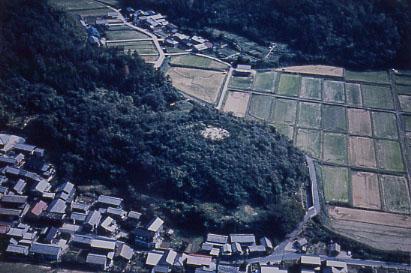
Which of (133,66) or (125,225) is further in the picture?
(133,66)

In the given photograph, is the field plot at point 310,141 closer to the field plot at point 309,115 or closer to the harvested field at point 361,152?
the field plot at point 309,115

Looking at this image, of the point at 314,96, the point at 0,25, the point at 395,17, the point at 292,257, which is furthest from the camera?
the point at 395,17

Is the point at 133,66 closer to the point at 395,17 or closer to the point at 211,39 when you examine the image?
the point at 211,39

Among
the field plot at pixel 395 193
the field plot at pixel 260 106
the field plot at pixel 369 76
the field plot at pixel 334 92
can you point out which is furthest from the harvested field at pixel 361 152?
the field plot at pixel 369 76

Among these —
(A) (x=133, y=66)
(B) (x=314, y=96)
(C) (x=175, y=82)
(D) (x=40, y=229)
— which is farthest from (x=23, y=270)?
(B) (x=314, y=96)

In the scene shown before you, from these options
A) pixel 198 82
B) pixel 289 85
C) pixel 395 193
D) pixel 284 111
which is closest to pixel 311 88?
pixel 289 85

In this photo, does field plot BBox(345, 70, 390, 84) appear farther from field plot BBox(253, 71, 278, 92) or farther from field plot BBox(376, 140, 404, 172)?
field plot BBox(376, 140, 404, 172)

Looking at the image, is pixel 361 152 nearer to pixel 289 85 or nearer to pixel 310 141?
pixel 310 141

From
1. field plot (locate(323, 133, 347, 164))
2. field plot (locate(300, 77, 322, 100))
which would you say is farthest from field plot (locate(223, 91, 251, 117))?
field plot (locate(323, 133, 347, 164))
